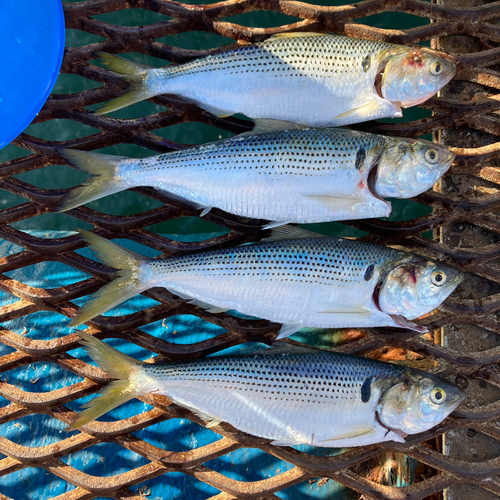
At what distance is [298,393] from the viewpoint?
2.58m

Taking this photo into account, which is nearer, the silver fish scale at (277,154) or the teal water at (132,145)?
the silver fish scale at (277,154)

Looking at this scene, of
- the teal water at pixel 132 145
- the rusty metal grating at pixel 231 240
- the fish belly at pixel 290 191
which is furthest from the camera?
the teal water at pixel 132 145

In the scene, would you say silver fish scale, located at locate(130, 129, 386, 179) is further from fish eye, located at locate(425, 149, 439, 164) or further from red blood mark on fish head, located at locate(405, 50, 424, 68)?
red blood mark on fish head, located at locate(405, 50, 424, 68)

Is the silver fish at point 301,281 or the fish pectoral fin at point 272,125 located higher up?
the fish pectoral fin at point 272,125

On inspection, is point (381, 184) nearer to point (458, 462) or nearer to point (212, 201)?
point (212, 201)

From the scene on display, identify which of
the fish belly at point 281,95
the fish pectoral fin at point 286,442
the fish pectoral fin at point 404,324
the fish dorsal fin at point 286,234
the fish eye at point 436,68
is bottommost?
the fish pectoral fin at point 286,442

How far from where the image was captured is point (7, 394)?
2.99 metres

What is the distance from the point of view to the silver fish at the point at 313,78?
2535mm

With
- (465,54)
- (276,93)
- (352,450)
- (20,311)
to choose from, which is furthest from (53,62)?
(352,450)

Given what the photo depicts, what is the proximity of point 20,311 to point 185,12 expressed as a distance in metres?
2.40

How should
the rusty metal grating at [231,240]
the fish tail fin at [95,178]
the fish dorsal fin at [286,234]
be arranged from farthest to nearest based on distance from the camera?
A: the rusty metal grating at [231,240] < the fish dorsal fin at [286,234] < the fish tail fin at [95,178]

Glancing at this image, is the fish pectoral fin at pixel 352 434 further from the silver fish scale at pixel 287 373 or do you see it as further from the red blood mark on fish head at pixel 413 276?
the red blood mark on fish head at pixel 413 276

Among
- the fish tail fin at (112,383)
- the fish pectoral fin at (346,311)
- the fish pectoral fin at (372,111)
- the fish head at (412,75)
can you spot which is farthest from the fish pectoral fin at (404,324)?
the fish tail fin at (112,383)

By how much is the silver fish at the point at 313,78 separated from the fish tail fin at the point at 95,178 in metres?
0.32
